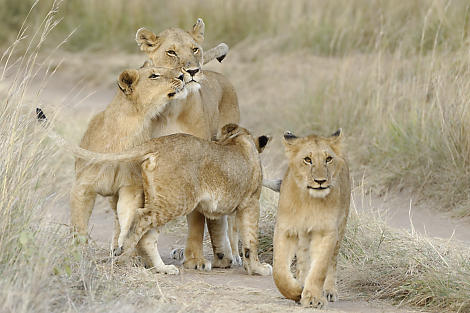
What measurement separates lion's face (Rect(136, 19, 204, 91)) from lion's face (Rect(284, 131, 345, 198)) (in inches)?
53.3

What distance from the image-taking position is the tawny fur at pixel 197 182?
5.82 meters

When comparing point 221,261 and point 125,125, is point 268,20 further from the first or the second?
point 125,125

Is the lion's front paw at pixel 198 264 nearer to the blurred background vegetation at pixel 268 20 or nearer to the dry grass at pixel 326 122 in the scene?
the dry grass at pixel 326 122

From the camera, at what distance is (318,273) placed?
502cm

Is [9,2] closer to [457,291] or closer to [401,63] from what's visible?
[401,63]

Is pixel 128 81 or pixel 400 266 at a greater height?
pixel 128 81

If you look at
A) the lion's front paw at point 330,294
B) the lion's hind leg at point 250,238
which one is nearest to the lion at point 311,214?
the lion's front paw at point 330,294

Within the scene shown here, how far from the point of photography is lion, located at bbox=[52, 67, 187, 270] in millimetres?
5938

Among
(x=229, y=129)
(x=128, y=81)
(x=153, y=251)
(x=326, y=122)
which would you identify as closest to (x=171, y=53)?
(x=128, y=81)

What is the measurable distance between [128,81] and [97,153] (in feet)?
1.97

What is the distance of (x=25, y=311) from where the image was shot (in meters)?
4.05

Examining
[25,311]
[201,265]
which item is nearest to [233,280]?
[201,265]

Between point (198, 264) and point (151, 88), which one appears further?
point (198, 264)

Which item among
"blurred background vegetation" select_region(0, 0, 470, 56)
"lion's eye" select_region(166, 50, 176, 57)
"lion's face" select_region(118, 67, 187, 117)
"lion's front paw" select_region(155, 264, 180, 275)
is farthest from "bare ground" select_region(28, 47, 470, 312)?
"lion's eye" select_region(166, 50, 176, 57)
